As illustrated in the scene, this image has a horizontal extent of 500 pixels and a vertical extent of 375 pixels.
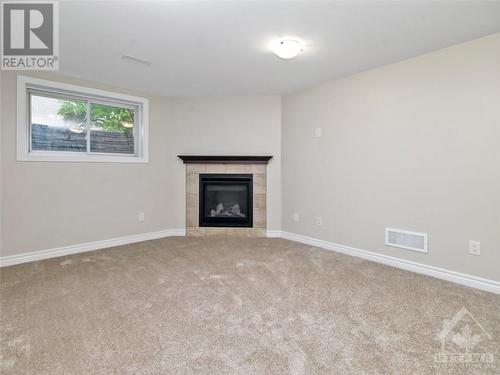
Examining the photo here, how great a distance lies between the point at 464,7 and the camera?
2.04m

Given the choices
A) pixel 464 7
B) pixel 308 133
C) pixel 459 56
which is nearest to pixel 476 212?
pixel 459 56

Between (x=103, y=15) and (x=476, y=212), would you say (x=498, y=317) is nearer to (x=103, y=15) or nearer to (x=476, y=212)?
(x=476, y=212)

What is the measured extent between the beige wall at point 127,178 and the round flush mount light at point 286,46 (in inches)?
74.0

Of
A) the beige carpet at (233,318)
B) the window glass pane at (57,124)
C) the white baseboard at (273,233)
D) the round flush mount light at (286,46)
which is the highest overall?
the round flush mount light at (286,46)

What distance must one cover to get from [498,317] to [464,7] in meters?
2.31

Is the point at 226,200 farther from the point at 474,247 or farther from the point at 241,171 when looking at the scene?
the point at 474,247

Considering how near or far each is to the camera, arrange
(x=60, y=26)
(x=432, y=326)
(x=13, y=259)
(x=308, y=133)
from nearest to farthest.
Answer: (x=432, y=326) < (x=60, y=26) < (x=13, y=259) < (x=308, y=133)

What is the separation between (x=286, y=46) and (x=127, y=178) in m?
2.99

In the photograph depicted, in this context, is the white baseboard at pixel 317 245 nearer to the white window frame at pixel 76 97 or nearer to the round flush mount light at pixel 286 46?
the white window frame at pixel 76 97

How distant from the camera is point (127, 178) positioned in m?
4.19

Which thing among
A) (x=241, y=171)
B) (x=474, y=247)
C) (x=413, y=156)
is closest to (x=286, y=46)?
(x=413, y=156)

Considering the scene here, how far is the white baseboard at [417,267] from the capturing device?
251 cm

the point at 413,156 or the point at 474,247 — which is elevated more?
the point at 413,156

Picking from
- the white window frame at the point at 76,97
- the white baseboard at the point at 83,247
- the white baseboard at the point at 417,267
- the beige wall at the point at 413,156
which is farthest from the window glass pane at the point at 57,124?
the white baseboard at the point at 417,267
